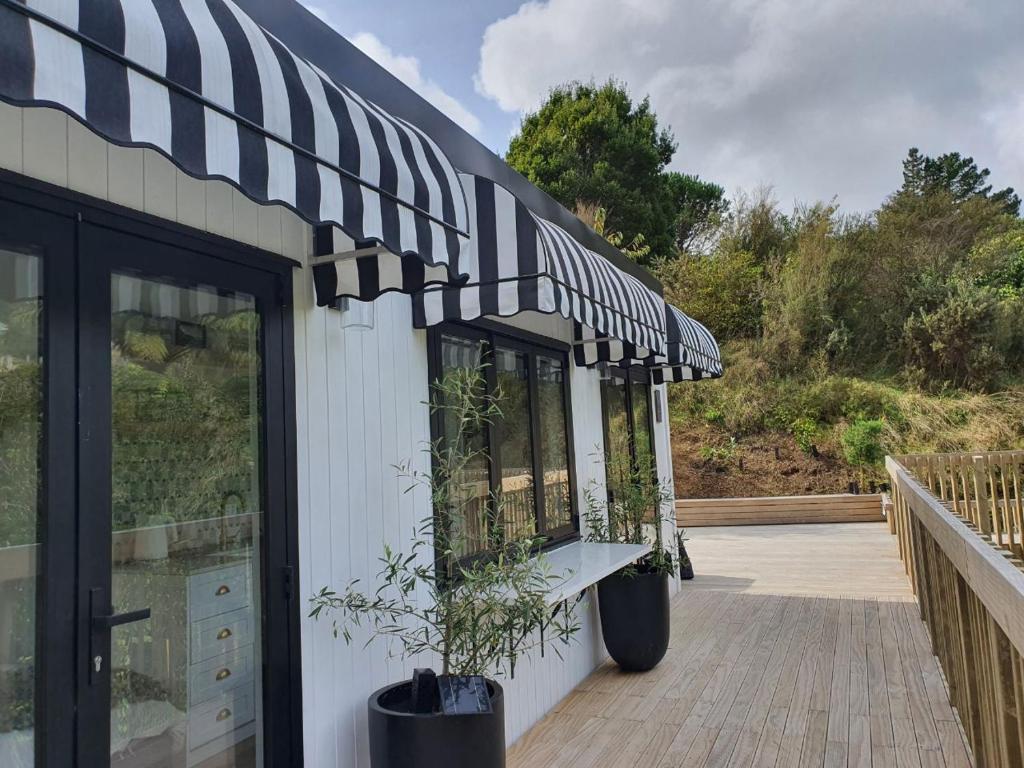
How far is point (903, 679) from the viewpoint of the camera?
14.4 ft

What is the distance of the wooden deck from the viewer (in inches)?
136

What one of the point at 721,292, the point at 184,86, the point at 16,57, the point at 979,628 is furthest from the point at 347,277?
the point at 721,292

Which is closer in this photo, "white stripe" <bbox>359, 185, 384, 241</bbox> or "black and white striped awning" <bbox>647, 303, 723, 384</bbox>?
"white stripe" <bbox>359, 185, 384, 241</bbox>

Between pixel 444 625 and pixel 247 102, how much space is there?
2.04 metres

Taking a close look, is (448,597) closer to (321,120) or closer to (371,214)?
(371,214)

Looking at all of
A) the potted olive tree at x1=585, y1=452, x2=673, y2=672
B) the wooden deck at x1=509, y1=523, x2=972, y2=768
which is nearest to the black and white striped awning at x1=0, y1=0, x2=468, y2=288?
the wooden deck at x1=509, y1=523, x2=972, y2=768

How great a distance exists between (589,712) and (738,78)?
50.9 feet

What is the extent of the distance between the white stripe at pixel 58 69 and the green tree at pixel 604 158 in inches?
665

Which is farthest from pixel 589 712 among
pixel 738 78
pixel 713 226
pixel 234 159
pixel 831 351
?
pixel 713 226

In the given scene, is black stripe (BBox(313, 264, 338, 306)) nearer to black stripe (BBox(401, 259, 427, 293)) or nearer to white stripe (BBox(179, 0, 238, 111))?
black stripe (BBox(401, 259, 427, 293))

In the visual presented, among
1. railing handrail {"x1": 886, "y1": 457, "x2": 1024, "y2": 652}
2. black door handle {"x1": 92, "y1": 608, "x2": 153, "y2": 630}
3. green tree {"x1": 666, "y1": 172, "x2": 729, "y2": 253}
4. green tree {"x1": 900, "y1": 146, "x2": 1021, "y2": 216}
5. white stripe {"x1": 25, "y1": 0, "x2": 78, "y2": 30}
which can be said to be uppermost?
green tree {"x1": 900, "y1": 146, "x2": 1021, "y2": 216}

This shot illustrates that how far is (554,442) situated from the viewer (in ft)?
16.0

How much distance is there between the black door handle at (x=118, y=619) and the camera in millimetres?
1810

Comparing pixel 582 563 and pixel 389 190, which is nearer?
pixel 389 190
